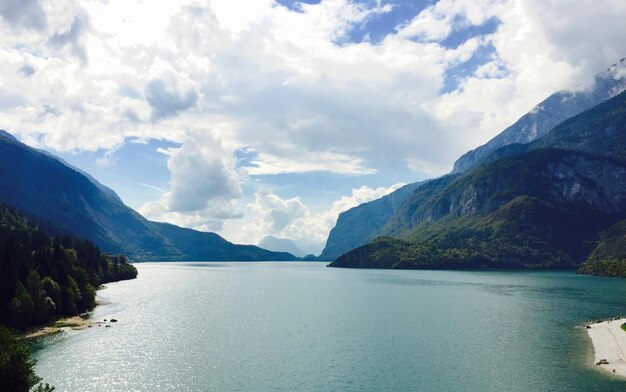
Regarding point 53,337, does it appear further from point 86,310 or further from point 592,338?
point 592,338

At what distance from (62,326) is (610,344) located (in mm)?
145996

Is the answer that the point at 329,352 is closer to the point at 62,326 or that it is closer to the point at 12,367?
the point at 12,367

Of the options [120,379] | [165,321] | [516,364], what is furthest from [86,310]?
[516,364]

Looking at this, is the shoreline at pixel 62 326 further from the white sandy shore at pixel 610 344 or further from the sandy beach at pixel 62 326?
the white sandy shore at pixel 610 344

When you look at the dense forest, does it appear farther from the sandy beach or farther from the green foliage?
the green foliage

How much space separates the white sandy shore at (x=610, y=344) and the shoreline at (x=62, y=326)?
132m

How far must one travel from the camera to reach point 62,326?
131 m

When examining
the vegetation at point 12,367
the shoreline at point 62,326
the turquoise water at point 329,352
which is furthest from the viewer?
the shoreline at point 62,326

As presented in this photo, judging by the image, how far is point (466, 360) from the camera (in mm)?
97438

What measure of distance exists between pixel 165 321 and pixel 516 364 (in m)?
107

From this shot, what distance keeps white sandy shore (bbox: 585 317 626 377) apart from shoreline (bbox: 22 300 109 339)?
13153 centimetres

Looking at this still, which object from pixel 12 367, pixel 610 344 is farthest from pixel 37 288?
pixel 610 344

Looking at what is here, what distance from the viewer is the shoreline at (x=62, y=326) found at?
119188 millimetres

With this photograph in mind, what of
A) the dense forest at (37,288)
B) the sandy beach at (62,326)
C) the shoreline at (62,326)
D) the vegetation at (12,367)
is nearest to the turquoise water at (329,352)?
the shoreline at (62,326)
